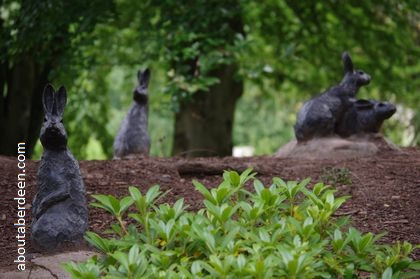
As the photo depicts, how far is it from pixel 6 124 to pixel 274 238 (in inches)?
300

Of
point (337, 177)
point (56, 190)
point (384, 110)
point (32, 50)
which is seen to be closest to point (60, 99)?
point (56, 190)

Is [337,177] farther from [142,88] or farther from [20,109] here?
[20,109]

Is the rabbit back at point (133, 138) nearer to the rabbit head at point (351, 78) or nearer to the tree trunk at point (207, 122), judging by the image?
the rabbit head at point (351, 78)

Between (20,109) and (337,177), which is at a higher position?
(20,109)

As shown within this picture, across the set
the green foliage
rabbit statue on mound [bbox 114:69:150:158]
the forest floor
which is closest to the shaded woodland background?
rabbit statue on mound [bbox 114:69:150:158]

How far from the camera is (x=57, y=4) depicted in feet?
28.0

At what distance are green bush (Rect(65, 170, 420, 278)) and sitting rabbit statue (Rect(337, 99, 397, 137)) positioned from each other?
3648 millimetres

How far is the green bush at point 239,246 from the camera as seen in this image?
3314 mm

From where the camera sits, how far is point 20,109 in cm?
1055

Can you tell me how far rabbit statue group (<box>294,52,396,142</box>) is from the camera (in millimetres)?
7543

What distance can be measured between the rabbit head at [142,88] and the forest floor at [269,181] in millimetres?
884

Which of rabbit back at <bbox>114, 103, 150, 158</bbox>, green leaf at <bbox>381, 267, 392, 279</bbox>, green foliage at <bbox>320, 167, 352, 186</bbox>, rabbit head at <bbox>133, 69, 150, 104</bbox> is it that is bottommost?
green leaf at <bbox>381, 267, 392, 279</bbox>

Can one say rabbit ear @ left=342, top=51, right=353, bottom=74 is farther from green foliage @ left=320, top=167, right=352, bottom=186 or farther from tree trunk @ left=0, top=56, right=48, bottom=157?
tree trunk @ left=0, top=56, right=48, bottom=157

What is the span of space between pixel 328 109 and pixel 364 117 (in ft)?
1.35
